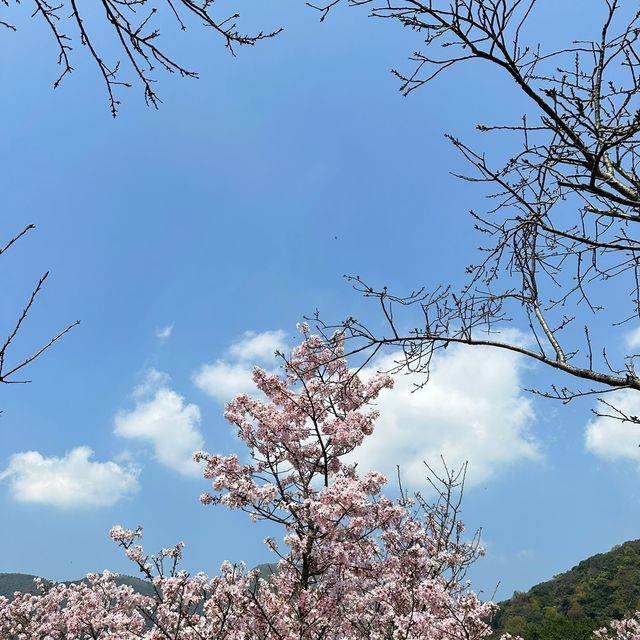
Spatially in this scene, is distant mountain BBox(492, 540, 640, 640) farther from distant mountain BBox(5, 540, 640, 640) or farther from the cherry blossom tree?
the cherry blossom tree

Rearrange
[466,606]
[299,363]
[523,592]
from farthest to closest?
[523,592], [299,363], [466,606]

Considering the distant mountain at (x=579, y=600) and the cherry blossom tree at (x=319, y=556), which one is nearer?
the cherry blossom tree at (x=319, y=556)

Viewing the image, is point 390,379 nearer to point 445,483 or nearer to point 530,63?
point 445,483

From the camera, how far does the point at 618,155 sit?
13.0 ft

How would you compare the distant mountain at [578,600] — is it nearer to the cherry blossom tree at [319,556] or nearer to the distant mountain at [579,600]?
the distant mountain at [579,600]

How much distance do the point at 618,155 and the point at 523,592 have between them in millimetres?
124979

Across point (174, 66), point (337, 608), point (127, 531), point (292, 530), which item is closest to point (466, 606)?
point (337, 608)

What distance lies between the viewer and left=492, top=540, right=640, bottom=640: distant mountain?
233 feet

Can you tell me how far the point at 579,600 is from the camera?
90688 millimetres

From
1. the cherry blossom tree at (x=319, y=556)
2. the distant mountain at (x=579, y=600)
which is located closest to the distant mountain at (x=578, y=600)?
the distant mountain at (x=579, y=600)

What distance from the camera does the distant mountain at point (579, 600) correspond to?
233ft

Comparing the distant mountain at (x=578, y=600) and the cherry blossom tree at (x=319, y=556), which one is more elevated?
the cherry blossom tree at (x=319, y=556)

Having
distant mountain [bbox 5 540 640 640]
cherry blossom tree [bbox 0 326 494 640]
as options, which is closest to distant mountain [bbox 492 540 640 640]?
distant mountain [bbox 5 540 640 640]

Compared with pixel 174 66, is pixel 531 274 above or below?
below
